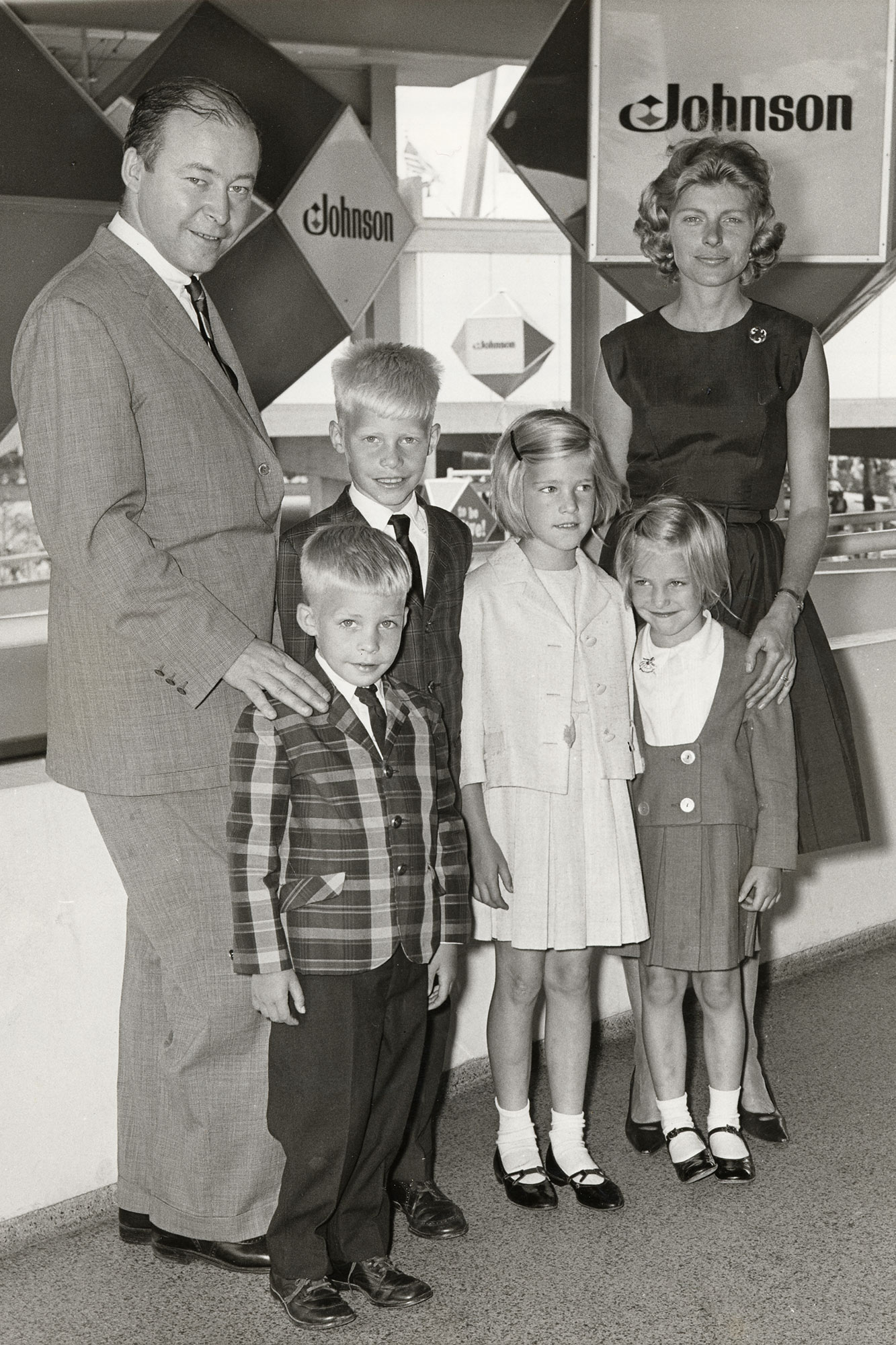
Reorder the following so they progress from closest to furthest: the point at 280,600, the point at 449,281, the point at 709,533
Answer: the point at 280,600 → the point at 709,533 → the point at 449,281

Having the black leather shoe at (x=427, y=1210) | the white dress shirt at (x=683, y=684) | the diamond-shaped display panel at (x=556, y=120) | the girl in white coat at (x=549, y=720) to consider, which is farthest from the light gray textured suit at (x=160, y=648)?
the diamond-shaped display panel at (x=556, y=120)

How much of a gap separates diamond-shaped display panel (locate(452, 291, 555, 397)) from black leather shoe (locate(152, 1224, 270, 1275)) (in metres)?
2.21

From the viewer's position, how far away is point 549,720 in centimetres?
223

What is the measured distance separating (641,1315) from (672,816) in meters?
0.72

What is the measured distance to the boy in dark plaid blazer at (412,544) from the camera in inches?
83.8

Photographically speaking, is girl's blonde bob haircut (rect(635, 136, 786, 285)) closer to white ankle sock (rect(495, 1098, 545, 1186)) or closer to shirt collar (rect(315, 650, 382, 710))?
shirt collar (rect(315, 650, 382, 710))

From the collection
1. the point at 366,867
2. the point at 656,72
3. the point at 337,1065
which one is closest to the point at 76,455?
the point at 366,867

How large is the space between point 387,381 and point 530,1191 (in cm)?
123

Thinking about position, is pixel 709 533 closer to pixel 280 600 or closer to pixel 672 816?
pixel 672 816

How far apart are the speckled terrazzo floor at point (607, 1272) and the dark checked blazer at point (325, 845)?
50cm

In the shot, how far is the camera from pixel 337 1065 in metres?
1.95

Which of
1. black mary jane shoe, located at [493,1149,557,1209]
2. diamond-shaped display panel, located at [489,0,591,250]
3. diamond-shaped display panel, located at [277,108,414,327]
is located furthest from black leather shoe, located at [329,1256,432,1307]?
diamond-shaped display panel, located at [489,0,591,250]

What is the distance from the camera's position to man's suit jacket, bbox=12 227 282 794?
6.07 feet

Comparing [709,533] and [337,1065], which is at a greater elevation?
→ [709,533]
